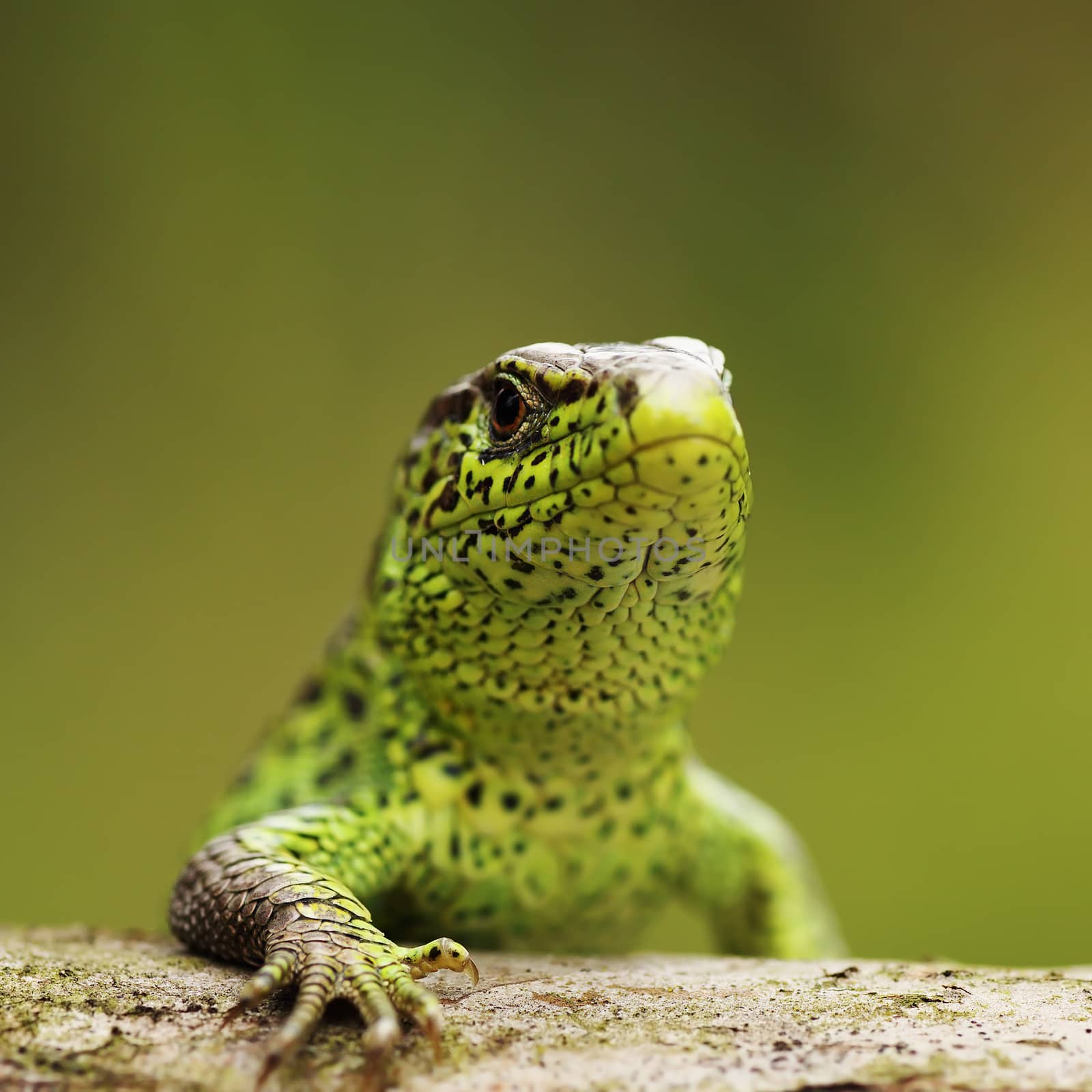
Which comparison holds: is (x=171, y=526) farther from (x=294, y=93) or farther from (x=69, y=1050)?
(x=69, y=1050)

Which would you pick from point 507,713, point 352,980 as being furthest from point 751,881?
point 352,980

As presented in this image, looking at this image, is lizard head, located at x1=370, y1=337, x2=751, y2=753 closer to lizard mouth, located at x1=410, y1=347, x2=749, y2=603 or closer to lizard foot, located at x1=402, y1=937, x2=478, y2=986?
lizard mouth, located at x1=410, y1=347, x2=749, y2=603

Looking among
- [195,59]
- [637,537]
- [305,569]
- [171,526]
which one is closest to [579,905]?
[637,537]

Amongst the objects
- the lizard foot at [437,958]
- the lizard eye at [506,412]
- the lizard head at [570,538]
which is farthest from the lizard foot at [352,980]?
the lizard eye at [506,412]

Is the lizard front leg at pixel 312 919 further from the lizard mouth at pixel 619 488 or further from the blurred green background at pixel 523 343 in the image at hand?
the blurred green background at pixel 523 343

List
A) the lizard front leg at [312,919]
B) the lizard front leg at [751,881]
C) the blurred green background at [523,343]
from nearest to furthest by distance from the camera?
the lizard front leg at [312,919], the lizard front leg at [751,881], the blurred green background at [523,343]

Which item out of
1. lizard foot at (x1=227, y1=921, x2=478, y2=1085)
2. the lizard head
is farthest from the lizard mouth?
lizard foot at (x1=227, y1=921, x2=478, y2=1085)
